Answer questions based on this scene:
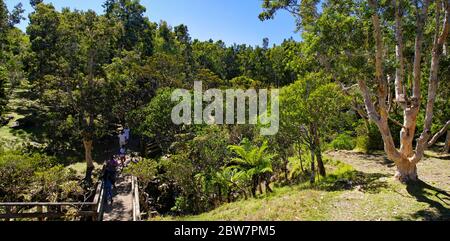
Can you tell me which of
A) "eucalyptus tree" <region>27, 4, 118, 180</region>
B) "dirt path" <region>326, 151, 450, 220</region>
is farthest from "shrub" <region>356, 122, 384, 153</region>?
"eucalyptus tree" <region>27, 4, 118, 180</region>

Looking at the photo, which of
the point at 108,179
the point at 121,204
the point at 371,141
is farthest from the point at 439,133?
the point at 121,204

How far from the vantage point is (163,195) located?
21.0 meters

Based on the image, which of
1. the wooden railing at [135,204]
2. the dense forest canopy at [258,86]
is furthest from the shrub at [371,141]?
the wooden railing at [135,204]

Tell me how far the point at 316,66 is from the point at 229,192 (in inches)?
343

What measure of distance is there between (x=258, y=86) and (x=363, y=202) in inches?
1068

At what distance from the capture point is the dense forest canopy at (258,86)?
408 inches

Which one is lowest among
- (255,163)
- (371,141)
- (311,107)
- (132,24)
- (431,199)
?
(431,199)

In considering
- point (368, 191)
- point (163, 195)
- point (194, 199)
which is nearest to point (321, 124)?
point (368, 191)

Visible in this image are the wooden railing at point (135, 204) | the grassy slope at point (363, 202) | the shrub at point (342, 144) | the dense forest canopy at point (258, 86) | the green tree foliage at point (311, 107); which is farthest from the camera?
the shrub at point (342, 144)

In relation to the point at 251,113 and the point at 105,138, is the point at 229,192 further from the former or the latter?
the point at 105,138

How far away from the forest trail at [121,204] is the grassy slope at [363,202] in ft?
16.5

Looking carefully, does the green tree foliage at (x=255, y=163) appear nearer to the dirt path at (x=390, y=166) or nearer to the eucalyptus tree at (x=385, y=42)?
the dirt path at (x=390, y=166)

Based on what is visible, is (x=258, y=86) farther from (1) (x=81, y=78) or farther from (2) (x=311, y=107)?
(2) (x=311, y=107)

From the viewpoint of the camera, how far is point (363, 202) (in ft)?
34.2
